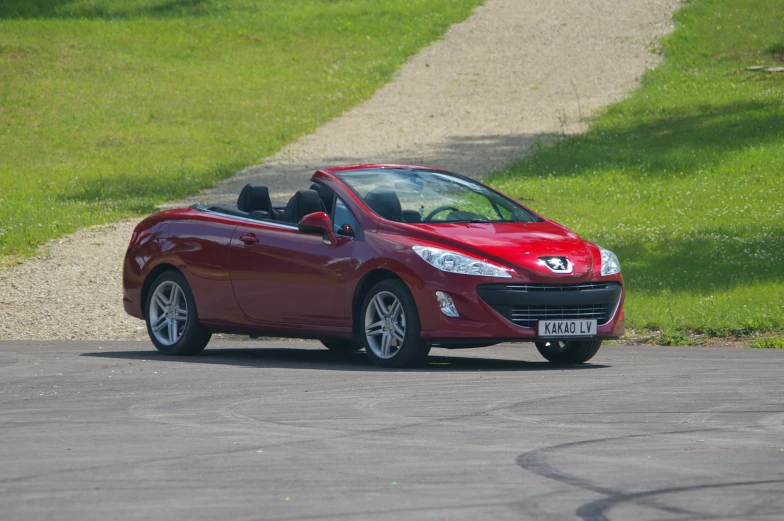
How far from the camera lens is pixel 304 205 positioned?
463 inches

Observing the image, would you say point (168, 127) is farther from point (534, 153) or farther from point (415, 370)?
point (415, 370)

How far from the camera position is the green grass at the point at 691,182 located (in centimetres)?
1522

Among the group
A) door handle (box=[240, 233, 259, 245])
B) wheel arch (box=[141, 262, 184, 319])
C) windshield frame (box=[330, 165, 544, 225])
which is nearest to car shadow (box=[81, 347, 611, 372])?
wheel arch (box=[141, 262, 184, 319])

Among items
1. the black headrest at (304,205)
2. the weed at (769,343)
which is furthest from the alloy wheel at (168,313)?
the weed at (769,343)

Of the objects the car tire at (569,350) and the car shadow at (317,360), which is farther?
the car tire at (569,350)

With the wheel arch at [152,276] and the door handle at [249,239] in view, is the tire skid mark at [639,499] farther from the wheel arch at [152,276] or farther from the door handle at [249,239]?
the wheel arch at [152,276]

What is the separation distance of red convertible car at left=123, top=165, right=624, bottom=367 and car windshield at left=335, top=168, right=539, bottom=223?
2cm

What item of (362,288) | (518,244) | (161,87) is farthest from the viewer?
(161,87)

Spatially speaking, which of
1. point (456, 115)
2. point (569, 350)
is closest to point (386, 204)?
point (569, 350)

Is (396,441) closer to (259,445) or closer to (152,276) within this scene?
(259,445)

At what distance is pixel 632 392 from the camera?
9055 mm

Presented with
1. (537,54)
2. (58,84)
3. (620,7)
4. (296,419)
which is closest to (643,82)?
(537,54)

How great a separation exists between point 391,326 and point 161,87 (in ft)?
99.4

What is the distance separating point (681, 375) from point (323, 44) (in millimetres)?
37067
